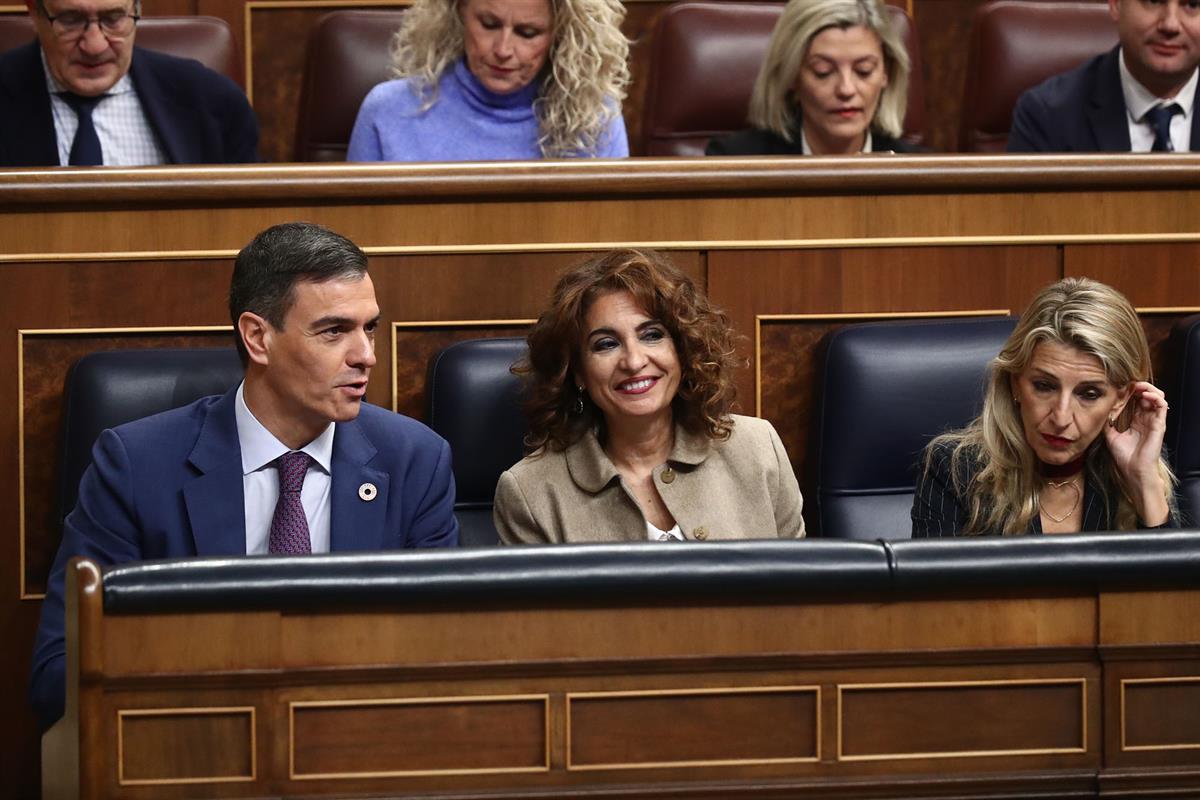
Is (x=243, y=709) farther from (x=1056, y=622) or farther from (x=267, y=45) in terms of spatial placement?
(x=267, y=45)

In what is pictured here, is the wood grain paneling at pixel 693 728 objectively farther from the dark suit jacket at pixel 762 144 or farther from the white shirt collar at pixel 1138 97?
the white shirt collar at pixel 1138 97

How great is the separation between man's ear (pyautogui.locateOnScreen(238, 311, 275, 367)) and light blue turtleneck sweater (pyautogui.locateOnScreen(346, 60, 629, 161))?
457mm

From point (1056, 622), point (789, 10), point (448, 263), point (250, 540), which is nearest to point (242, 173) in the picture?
point (448, 263)

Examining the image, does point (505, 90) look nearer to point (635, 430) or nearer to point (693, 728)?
point (635, 430)

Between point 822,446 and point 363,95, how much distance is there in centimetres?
75

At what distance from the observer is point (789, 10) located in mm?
1651

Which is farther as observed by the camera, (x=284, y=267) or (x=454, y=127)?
(x=454, y=127)

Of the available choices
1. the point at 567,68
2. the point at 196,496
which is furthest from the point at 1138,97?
the point at 196,496

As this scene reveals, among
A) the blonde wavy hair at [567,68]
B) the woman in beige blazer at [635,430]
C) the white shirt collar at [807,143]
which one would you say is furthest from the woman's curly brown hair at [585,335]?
the white shirt collar at [807,143]

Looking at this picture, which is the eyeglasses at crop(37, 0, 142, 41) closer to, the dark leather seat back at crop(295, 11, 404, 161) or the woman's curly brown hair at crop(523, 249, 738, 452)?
the dark leather seat back at crop(295, 11, 404, 161)

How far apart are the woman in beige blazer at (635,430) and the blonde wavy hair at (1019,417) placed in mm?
135

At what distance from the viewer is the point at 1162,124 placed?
1.66 m

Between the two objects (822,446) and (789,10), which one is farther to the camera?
(789,10)

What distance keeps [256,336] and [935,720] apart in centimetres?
54
